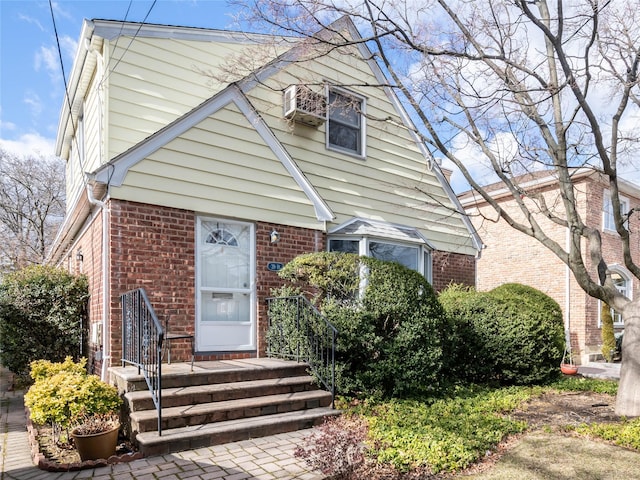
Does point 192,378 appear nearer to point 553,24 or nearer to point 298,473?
point 298,473

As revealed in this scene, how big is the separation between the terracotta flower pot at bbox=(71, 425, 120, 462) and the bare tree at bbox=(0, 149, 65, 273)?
62.4 ft

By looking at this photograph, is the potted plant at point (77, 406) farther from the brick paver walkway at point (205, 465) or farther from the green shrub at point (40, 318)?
the green shrub at point (40, 318)

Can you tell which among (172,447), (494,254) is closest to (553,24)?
(172,447)

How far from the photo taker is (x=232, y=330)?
6.68 m

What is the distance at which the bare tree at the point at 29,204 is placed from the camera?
20422 millimetres

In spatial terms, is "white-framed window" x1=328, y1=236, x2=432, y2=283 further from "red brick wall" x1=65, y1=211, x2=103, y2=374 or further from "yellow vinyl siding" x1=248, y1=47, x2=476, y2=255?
"red brick wall" x1=65, y1=211, x2=103, y2=374

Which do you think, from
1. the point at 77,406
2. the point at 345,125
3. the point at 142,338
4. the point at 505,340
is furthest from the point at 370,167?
the point at 77,406

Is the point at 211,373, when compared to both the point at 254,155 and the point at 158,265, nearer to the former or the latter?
the point at 158,265

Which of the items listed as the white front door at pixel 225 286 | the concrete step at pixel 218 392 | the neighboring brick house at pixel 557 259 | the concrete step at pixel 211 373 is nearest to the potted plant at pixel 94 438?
the concrete step at pixel 218 392

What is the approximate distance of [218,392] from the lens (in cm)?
512

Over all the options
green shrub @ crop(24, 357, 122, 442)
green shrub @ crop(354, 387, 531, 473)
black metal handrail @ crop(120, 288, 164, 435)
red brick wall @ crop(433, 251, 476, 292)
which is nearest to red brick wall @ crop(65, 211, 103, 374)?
black metal handrail @ crop(120, 288, 164, 435)

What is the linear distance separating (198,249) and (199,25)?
15.7ft

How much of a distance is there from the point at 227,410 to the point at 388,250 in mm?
4912

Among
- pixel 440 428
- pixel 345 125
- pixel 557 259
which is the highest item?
pixel 345 125
